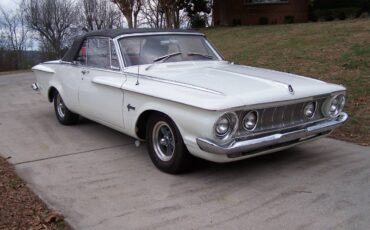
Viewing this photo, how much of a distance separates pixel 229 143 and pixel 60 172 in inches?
78.4

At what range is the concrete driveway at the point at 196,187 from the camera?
154 inches

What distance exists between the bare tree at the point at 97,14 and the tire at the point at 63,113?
106 ft

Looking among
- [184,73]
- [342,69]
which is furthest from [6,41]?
[184,73]

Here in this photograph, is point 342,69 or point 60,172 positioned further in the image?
point 342,69

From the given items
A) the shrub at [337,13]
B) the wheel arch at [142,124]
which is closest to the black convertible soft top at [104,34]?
the wheel arch at [142,124]

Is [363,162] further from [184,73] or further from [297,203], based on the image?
[184,73]

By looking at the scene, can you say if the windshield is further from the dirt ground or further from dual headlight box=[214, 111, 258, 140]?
the dirt ground

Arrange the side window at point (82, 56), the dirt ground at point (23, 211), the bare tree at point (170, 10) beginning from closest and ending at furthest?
the dirt ground at point (23, 211) < the side window at point (82, 56) < the bare tree at point (170, 10)

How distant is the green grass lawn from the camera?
7.33 metres

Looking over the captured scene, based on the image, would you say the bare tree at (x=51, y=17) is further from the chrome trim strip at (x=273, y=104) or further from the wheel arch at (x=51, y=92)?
the chrome trim strip at (x=273, y=104)

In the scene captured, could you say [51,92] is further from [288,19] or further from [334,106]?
[288,19]

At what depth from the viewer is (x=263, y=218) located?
391cm

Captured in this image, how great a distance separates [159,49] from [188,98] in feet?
5.46

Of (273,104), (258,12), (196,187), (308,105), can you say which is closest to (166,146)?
(196,187)
